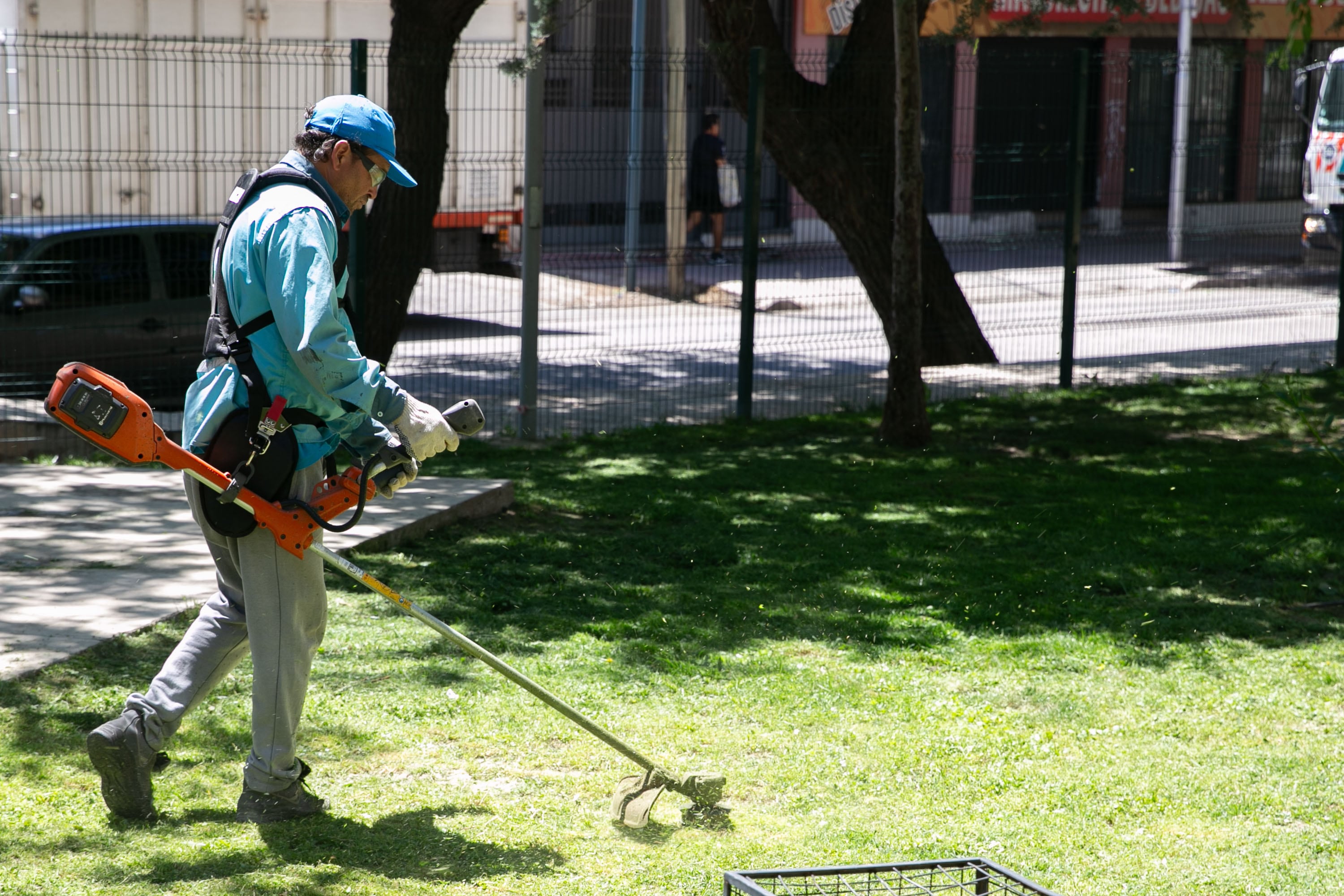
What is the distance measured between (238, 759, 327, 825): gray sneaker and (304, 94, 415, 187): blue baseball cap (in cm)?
165

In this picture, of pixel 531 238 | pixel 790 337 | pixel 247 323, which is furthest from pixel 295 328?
pixel 790 337

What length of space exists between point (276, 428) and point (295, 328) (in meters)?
0.29

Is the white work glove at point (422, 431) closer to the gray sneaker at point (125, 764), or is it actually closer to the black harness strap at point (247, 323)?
the black harness strap at point (247, 323)

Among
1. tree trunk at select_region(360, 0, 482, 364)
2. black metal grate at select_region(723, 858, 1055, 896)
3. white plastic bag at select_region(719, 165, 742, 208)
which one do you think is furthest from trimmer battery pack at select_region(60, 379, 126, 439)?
white plastic bag at select_region(719, 165, 742, 208)

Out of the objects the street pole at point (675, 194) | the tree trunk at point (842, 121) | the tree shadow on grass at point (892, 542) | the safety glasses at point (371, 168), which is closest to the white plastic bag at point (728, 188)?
the street pole at point (675, 194)

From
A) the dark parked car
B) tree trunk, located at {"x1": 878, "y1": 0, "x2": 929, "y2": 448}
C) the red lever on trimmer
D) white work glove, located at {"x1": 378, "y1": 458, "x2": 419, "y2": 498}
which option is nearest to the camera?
the red lever on trimmer

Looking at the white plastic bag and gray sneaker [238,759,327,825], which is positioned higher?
the white plastic bag

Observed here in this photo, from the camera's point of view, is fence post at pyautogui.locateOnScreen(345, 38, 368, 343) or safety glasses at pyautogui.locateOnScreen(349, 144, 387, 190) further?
fence post at pyautogui.locateOnScreen(345, 38, 368, 343)

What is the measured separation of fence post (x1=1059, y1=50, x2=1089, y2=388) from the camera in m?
10.9

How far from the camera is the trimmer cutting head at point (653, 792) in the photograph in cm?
405

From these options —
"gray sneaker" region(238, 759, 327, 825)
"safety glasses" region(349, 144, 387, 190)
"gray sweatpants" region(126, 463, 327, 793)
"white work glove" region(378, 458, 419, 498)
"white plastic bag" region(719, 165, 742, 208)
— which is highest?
"white plastic bag" region(719, 165, 742, 208)

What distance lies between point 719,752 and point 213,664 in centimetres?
157

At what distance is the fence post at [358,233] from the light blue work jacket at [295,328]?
5082 mm

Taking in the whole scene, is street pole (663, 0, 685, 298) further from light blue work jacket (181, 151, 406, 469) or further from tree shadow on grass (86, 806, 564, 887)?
tree shadow on grass (86, 806, 564, 887)
